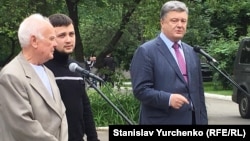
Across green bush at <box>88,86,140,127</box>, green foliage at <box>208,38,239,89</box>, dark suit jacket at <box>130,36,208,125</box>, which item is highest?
dark suit jacket at <box>130,36,208,125</box>

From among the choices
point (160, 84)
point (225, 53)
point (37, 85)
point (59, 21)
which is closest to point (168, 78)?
point (160, 84)

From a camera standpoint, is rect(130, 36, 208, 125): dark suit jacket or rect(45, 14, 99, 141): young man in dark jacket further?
rect(130, 36, 208, 125): dark suit jacket

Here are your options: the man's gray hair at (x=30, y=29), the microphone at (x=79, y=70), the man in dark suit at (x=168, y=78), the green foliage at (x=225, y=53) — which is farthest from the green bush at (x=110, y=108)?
the green foliage at (x=225, y=53)

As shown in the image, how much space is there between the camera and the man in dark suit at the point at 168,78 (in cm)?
489

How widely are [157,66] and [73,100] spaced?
0.72 meters

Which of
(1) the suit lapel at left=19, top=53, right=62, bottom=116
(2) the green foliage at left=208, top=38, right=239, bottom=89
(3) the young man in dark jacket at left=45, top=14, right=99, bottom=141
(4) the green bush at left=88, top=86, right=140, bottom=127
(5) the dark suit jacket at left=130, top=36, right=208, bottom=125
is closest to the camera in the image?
(1) the suit lapel at left=19, top=53, right=62, bottom=116

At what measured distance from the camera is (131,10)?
14859mm

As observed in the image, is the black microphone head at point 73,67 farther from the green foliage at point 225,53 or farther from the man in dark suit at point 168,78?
the green foliage at point 225,53

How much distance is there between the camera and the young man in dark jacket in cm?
467

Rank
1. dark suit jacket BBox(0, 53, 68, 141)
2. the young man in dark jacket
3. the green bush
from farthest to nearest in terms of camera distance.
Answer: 1. the green bush
2. the young man in dark jacket
3. dark suit jacket BBox(0, 53, 68, 141)

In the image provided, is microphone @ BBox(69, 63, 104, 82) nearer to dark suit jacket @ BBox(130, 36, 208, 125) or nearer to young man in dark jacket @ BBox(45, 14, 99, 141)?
young man in dark jacket @ BBox(45, 14, 99, 141)

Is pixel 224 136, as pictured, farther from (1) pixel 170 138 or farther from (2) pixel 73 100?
(2) pixel 73 100

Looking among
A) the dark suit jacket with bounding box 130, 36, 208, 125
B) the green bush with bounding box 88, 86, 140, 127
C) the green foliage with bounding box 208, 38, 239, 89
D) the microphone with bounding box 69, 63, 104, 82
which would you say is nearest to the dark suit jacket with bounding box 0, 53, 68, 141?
the microphone with bounding box 69, 63, 104, 82

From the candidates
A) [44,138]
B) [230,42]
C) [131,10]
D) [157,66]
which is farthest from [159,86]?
[230,42]
